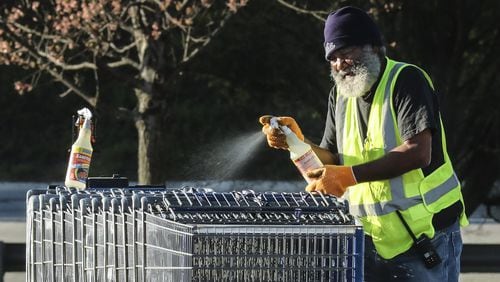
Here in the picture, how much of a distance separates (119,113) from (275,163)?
93.0 inches

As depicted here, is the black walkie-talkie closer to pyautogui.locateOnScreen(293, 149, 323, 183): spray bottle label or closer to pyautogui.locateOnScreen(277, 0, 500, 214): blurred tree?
pyautogui.locateOnScreen(293, 149, 323, 183): spray bottle label

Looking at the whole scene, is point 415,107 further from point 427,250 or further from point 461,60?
point 461,60

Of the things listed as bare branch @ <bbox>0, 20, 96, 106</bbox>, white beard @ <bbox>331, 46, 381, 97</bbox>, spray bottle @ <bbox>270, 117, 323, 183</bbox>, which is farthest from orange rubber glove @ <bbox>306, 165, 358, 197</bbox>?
bare branch @ <bbox>0, 20, 96, 106</bbox>

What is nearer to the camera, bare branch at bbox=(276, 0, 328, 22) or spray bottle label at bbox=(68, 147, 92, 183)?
spray bottle label at bbox=(68, 147, 92, 183)

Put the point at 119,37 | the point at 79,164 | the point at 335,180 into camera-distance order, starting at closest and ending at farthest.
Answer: the point at 335,180
the point at 79,164
the point at 119,37

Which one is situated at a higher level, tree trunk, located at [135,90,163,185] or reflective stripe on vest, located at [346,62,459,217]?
tree trunk, located at [135,90,163,185]

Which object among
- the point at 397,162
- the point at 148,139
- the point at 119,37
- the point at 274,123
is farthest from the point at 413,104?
the point at 119,37

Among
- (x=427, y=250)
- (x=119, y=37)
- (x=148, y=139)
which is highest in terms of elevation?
(x=119, y=37)

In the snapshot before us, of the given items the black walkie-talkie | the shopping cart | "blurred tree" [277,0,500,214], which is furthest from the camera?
"blurred tree" [277,0,500,214]

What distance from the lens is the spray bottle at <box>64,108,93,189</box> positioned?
260 inches

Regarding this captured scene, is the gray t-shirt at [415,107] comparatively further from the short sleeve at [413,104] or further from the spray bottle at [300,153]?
the spray bottle at [300,153]

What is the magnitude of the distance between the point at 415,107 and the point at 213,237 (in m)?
0.99

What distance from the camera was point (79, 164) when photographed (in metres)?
6.72

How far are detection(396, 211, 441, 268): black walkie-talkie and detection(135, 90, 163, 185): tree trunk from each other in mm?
8004
